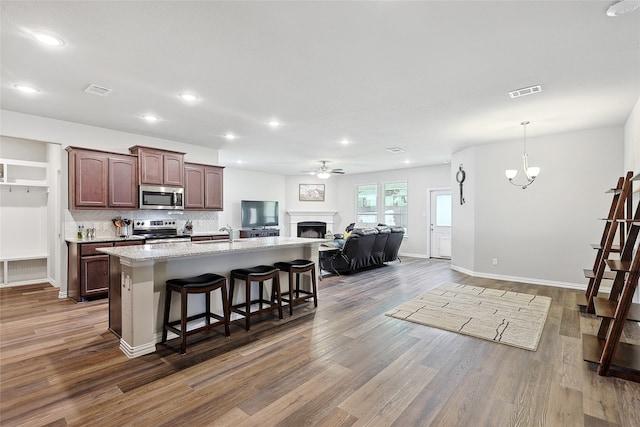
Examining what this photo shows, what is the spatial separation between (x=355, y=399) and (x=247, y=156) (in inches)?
251

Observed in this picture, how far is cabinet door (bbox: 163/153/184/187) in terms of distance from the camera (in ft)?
18.3

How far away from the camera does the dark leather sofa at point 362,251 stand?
21.1 ft

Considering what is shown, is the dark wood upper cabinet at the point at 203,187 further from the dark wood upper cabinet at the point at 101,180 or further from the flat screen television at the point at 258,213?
the flat screen television at the point at 258,213

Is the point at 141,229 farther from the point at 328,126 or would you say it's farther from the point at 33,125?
the point at 328,126

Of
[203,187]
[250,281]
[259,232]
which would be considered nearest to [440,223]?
[259,232]

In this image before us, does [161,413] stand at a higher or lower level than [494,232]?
lower

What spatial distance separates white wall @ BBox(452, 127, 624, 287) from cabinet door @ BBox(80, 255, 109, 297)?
664 cm

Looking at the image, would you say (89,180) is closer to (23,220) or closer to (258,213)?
(23,220)

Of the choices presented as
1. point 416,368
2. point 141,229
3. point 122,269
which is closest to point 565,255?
point 416,368

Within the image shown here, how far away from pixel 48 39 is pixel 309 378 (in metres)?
3.43

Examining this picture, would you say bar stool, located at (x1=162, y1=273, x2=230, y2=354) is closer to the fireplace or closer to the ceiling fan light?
the ceiling fan light

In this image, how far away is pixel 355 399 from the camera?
2.20m

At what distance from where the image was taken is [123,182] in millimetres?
5133

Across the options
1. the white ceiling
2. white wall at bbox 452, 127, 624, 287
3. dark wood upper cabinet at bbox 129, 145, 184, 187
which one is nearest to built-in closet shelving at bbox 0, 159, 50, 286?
the white ceiling
